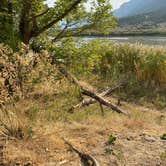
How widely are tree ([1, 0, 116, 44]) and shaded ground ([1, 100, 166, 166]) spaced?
8.39 feet

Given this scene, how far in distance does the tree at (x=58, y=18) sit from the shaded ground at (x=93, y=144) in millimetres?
2558

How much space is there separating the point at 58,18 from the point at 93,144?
12.4 feet

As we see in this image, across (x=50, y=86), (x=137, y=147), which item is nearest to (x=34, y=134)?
(x=50, y=86)

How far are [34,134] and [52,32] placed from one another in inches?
168

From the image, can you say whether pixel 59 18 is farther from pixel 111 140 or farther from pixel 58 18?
pixel 111 140

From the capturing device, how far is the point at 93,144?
690cm

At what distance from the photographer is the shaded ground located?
6246 millimetres

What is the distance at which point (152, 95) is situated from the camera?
12.3m

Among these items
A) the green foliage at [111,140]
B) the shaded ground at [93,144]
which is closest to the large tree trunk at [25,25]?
the shaded ground at [93,144]

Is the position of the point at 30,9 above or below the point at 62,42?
above

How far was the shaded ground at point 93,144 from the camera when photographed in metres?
6.25

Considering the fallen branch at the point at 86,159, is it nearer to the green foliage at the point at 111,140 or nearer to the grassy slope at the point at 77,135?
A: the grassy slope at the point at 77,135

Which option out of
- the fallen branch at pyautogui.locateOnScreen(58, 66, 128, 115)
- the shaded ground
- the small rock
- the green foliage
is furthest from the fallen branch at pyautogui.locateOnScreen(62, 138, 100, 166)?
the fallen branch at pyautogui.locateOnScreen(58, 66, 128, 115)

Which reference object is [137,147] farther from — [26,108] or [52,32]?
[52,32]
